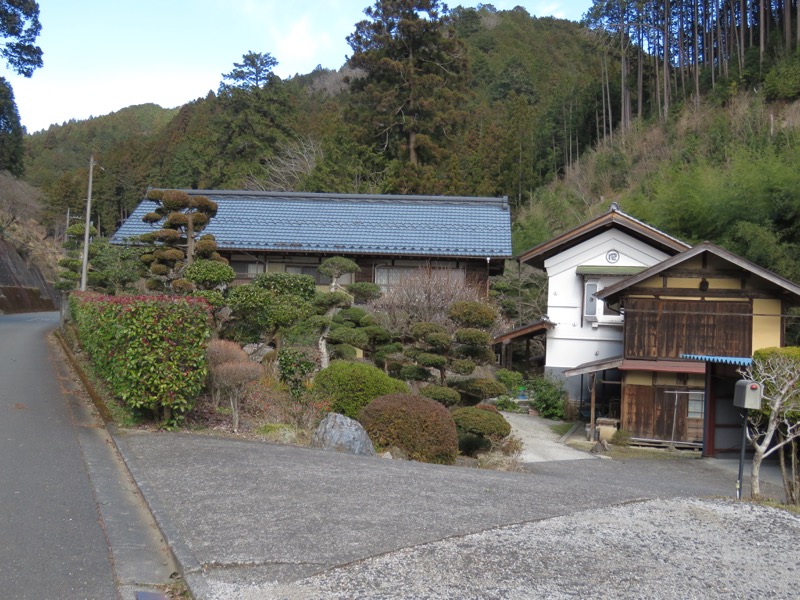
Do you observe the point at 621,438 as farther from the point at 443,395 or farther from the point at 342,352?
the point at 342,352

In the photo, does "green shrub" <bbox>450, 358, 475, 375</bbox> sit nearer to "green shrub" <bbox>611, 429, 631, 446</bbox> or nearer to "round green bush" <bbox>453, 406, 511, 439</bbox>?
"round green bush" <bbox>453, 406, 511, 439</bbox>

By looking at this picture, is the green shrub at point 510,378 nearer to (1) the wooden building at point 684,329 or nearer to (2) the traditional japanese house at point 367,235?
(1) the wooden building at point 684,329

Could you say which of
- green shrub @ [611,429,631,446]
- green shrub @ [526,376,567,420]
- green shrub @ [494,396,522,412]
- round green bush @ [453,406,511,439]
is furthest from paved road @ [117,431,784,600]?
green shrub @ [494,396,522,412]

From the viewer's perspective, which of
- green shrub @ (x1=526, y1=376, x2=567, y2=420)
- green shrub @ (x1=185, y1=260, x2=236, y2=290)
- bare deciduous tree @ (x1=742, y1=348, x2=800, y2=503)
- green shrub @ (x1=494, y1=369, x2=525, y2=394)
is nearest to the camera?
bare deciduous tree @ (x1=742, y1=348, x2=800, y2=503)

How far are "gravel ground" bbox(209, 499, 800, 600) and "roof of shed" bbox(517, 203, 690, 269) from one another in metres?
15.5

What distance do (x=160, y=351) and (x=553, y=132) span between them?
42.6 metres

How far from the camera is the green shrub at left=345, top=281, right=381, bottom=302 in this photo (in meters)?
19.7

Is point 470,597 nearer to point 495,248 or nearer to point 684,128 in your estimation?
point 495,248

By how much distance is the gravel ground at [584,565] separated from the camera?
4.98 m

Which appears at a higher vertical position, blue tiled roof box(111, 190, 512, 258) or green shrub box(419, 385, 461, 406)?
blue tiled roof box(111, 190, 512, 258)

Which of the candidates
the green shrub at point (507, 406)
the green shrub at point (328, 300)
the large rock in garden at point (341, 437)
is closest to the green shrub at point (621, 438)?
the green shrub at point (507, 406)

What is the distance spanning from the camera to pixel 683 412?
18.8m

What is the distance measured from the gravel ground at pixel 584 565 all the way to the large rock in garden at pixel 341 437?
4309 mm

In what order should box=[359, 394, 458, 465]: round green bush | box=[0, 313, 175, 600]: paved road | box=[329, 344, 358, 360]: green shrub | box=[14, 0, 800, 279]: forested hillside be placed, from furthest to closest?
box=[14, 0, 800, 279]: forested hillside → box=[329, 344, 358, 360]: green shrub → box=[359, 394, 458, 465]: round green bush → box=[0, 313, 175, 600]: paved road
